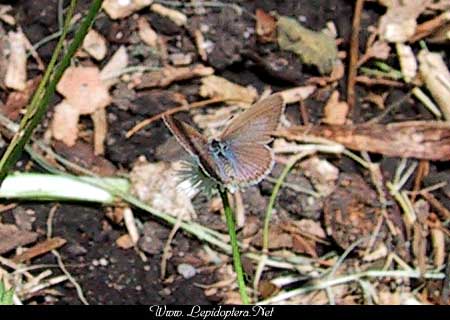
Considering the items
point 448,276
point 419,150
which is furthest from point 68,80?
point 448,276

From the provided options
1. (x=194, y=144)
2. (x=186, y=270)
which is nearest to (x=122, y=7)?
(x=186, y=270)

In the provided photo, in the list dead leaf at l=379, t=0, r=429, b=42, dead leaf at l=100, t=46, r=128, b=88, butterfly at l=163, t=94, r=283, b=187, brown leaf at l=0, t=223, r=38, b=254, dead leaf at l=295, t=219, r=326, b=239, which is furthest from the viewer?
dead leaf at l=379, t=0, r=429, b=42

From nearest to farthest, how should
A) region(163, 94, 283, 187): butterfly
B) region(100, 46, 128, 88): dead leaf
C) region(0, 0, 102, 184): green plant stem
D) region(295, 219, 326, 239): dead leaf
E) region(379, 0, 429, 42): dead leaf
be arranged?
1. region(0, 0, 102, 184): green plant stem
2. region(163, 94, 283, 187): butterfly
3. region(295, 219, 326, 239): dead leaf
4. region(100, 46, 128, 88): dead leaf
5. region(379, 0, 429, 42): dead leaf

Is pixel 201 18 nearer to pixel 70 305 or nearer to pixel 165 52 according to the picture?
pixel 165 52

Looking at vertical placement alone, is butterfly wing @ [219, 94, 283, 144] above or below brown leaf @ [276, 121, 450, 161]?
above

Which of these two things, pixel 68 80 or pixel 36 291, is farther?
pixel 68 80

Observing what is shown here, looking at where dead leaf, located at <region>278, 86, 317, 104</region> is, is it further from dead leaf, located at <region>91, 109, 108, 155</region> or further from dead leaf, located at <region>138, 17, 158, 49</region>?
dead leaf, located at <region>91, 109, 108, 155</region>

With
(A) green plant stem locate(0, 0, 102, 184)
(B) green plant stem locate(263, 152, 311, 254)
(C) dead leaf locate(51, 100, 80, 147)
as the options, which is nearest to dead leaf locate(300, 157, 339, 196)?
(B) green plant stem locate(263, 152, 311, 254)

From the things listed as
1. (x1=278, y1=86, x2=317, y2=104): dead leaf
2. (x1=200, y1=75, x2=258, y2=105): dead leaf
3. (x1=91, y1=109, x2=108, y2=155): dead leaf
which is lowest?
(x1=91, y1=109, x2=108, y2=155): dead leaf

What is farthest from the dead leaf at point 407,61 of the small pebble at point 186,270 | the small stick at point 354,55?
the small pebble at point 186,270
